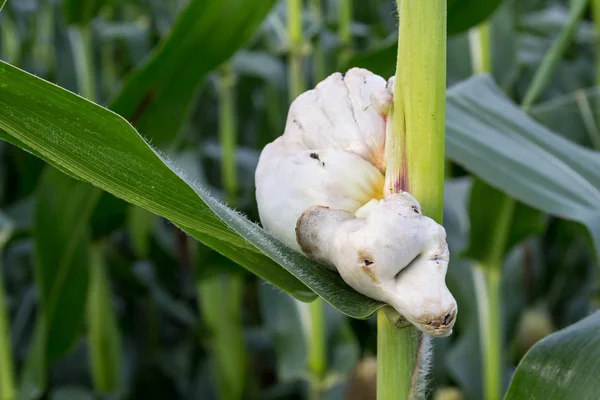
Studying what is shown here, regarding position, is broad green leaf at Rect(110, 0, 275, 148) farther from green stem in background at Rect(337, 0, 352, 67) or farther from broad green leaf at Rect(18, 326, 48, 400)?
green stem in background at Rect(337, 0, 352, 67)

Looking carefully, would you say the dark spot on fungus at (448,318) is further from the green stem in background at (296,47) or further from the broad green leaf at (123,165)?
the green stem in background at (296,47)

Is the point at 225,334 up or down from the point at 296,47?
down

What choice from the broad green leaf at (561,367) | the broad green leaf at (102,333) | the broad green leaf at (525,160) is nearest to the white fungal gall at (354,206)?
the broad green leaf at (561,367)

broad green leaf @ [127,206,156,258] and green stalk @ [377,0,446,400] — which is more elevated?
green stalk @ [377,0,446,400]

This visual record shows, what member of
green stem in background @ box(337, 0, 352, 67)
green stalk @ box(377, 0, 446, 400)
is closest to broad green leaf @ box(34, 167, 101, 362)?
green stalk @ box(377, 0, 446, 400)

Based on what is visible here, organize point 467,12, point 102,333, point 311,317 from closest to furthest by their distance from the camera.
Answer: point 467,12
point 311,317
point 102,333

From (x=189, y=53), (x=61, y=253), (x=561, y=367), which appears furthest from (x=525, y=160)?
(x=61, y=253)

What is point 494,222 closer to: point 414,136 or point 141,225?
point 414,136

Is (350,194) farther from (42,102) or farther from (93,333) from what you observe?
(93,333)
